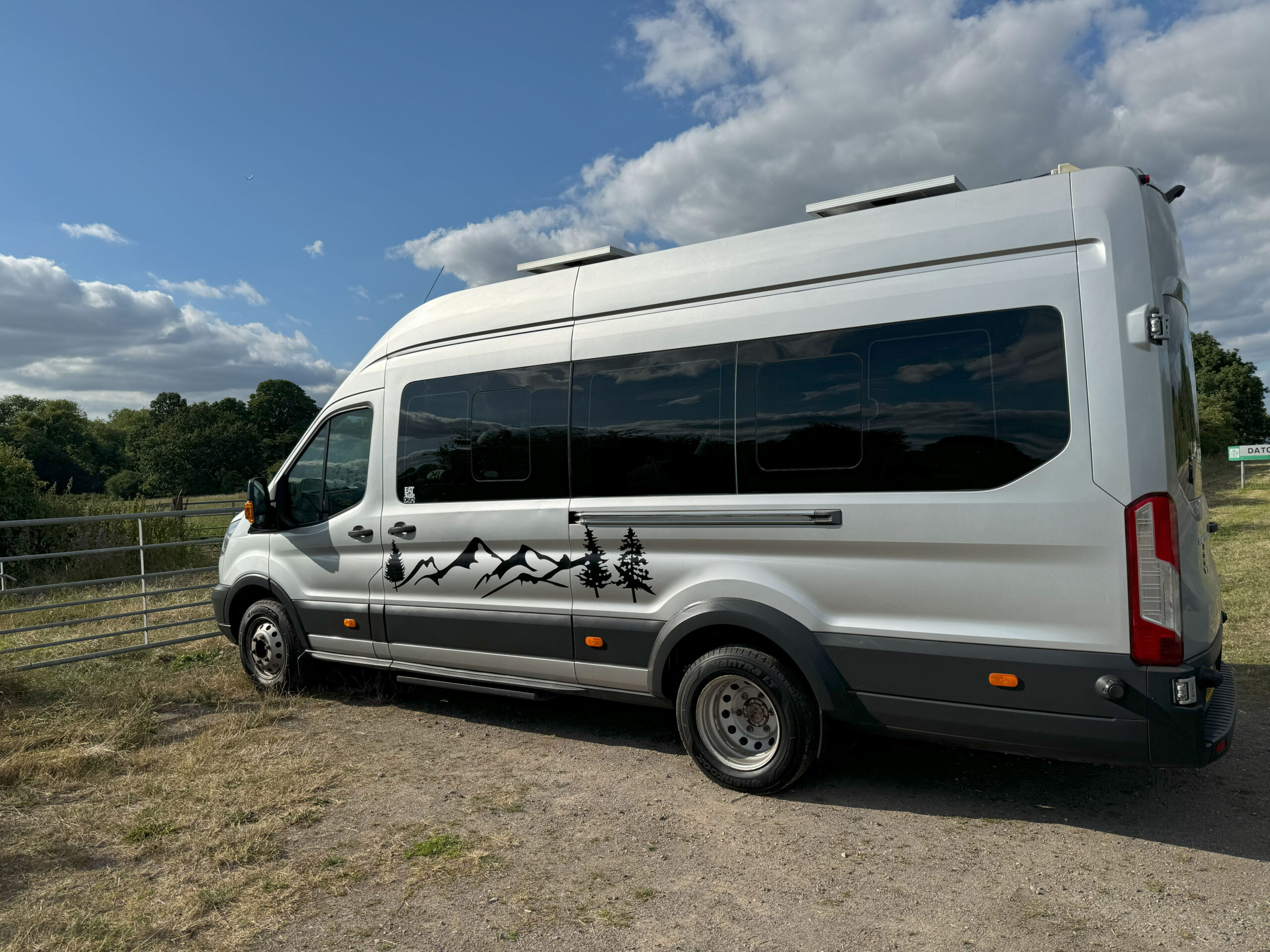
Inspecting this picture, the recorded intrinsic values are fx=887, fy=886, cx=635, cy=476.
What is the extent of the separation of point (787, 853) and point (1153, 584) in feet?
6.18

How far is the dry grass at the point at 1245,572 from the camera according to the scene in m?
7.50

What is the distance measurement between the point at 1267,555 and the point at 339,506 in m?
13.6

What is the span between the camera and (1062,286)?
3.72 metres

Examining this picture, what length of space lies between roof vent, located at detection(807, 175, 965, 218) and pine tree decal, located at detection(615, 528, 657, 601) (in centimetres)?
196

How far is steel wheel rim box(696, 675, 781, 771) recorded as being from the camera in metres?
4.55

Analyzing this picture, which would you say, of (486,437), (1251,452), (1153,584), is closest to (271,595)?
(486,437)

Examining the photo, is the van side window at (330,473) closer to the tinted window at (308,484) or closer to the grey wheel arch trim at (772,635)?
the tinted window at (308,484)

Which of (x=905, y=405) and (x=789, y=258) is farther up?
(x=789, y=258)

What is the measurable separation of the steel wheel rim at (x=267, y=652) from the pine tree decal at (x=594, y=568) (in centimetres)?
300

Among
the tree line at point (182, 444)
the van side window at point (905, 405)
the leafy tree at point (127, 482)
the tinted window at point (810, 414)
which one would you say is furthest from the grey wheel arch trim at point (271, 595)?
the leafy tree at point (127, 482)

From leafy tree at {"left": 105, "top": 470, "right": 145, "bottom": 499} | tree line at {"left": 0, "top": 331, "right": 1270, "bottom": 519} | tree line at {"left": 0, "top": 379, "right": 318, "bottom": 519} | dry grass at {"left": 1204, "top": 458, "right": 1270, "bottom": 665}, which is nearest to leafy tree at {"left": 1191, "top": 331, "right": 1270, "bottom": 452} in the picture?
tree line at {"left": 0, "top": 331, "right": 1270, "bottom": 519}

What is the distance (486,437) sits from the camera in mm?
5586

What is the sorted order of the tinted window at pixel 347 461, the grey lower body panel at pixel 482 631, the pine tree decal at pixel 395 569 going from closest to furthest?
the grey lower body panel at pixel 482 631, the pine tree decal at pixel 395 569, the tinted window at pixel 347 461

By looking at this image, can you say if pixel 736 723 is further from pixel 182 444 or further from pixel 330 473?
pixel 182 444
